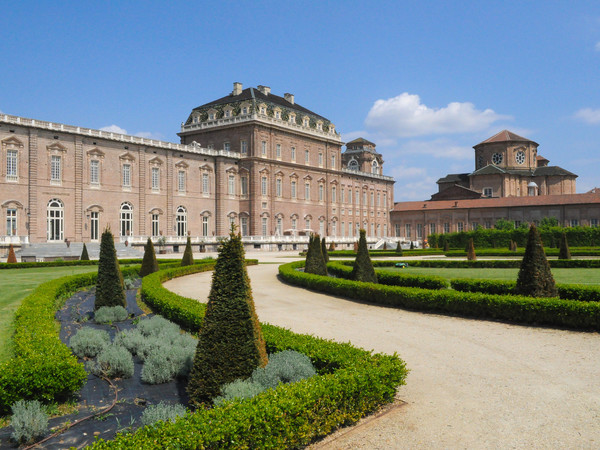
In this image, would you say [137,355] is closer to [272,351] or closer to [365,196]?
[272,351]

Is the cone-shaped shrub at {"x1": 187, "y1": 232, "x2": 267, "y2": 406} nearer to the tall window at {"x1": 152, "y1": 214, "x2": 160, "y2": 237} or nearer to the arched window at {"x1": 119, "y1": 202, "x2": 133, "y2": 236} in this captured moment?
the arched window at {"x1": 119, "y1": 202, "x2": 133, "y2": 236}

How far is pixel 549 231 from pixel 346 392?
145 feet

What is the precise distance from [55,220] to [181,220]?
11997mm

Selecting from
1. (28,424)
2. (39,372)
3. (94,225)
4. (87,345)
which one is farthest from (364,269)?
(94,225)

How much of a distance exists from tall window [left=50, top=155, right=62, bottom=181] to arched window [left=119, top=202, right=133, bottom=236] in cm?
587

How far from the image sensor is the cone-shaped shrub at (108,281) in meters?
11.3

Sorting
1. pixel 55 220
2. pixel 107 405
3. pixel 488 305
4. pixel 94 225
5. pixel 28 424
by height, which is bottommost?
pixel 107 405

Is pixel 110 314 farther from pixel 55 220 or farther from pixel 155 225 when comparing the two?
pixel 155 225

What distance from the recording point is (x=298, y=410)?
457 cm

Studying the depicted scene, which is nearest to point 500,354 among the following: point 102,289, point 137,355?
point 137,355

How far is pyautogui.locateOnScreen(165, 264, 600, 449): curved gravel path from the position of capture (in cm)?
481

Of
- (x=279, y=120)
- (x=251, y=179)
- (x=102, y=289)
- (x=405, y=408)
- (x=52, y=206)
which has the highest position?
(x=279, y=120)

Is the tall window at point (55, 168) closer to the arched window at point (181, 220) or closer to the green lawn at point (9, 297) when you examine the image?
the arched window at point (181, 220)

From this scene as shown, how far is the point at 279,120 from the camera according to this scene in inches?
2154
